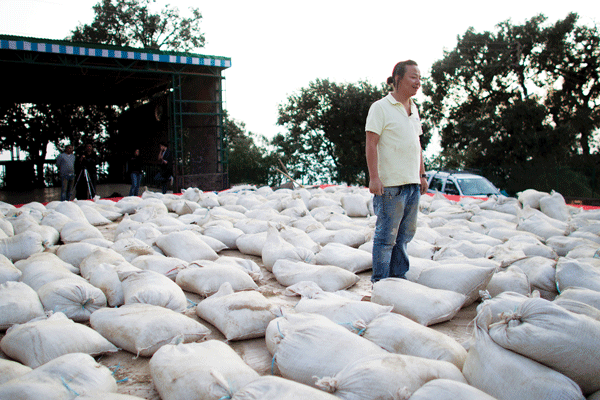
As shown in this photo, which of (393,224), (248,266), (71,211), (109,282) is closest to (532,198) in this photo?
(393,224)

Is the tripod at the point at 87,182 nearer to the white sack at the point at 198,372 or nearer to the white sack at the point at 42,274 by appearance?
the white sack at the point at 42,274

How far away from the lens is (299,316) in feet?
5.46

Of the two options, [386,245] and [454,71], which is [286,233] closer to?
[386,245]

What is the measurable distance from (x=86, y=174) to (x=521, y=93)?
1829cm

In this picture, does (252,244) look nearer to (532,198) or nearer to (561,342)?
(561,342)

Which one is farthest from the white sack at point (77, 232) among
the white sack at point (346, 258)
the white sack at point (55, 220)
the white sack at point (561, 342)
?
the white sack at point (561, 342)

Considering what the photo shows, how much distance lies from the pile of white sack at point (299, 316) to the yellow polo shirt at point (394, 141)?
0.58 metres

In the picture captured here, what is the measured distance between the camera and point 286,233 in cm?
340

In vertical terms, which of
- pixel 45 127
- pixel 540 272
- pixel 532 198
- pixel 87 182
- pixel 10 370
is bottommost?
pixel 10 370

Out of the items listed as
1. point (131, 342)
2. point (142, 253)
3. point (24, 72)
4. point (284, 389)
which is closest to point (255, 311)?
point (131, 342)

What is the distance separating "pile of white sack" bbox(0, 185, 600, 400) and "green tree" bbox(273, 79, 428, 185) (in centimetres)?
1641

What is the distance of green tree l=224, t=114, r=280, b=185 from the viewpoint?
16.0 metres

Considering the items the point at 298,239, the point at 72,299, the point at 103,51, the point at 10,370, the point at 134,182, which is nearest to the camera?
the point at 10,370

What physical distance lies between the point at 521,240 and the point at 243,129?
995 inches
